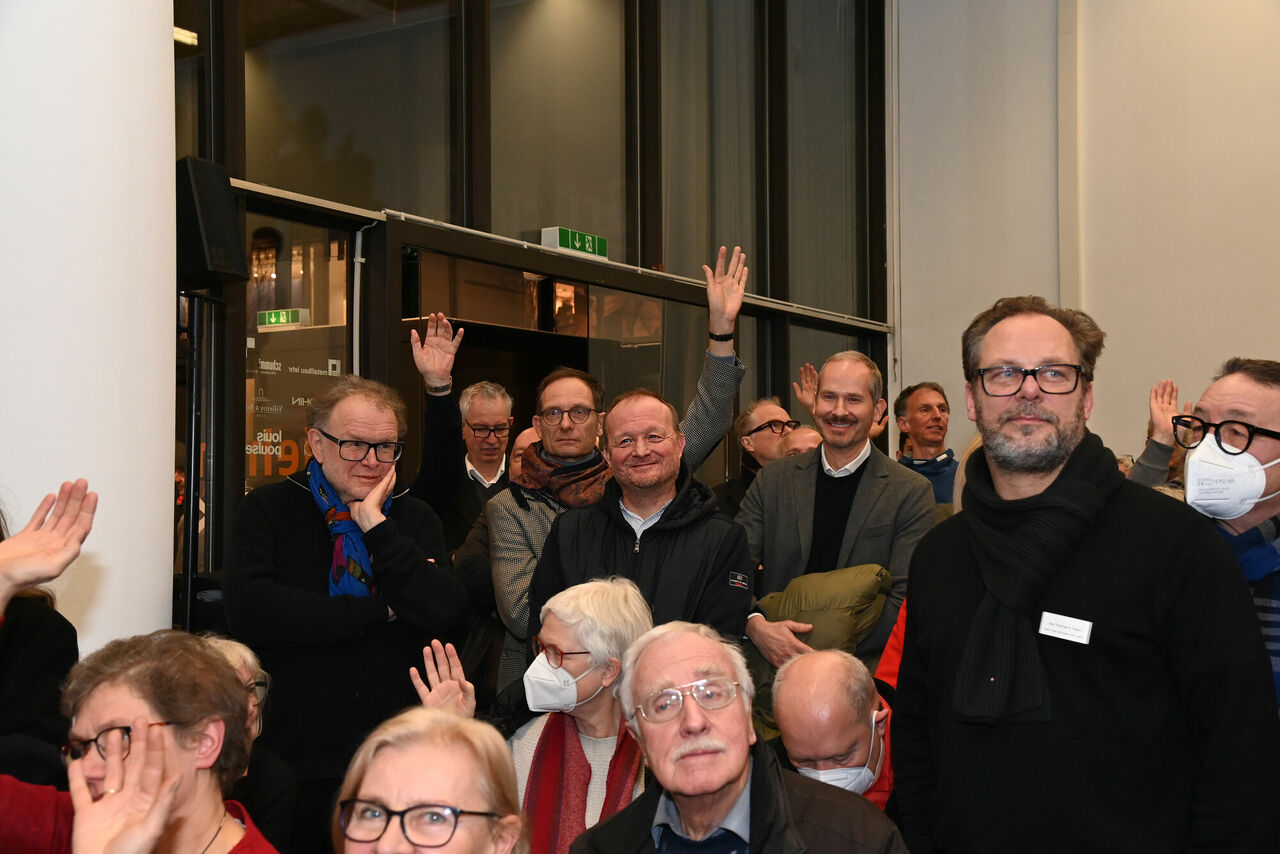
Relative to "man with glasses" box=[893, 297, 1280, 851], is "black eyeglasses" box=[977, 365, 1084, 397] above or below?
above

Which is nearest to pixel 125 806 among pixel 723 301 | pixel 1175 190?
pixel 723 301

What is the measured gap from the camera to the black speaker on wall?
12.9ft

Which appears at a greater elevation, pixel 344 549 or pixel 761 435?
pixel 761 435

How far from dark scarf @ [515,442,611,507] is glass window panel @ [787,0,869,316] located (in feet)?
20.9

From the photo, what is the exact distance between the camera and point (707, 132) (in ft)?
29.2

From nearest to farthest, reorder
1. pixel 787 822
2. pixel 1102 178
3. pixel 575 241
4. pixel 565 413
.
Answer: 1. pixel 787 822
2. pixel 565 413
3. pixel 575 241
4. pixel 1102 178

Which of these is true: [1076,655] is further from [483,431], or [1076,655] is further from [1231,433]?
[483,431]

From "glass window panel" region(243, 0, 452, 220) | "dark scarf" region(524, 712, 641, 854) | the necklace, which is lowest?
"dark scarf" region(524, 712, 641, 854)

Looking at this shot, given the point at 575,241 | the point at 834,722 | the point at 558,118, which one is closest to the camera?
the point at 834,722

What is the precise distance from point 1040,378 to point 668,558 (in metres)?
1.26

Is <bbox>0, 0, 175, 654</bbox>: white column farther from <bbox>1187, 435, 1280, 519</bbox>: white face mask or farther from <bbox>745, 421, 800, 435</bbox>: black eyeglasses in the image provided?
<bbox>745, 421, 800, 435</bbox>: black eyeglasses

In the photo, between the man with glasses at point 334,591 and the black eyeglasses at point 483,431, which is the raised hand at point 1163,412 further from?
the black eyeglasses at point 483,431

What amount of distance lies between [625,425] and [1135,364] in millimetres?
7637

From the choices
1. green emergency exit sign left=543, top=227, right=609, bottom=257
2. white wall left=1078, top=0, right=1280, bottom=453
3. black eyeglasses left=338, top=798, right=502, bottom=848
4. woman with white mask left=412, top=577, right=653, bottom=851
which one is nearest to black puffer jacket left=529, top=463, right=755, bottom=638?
woman with white mask left=412, top=577, right=653, bottom=851
